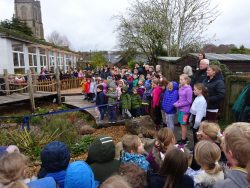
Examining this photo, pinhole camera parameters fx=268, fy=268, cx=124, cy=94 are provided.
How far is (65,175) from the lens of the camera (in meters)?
2.67

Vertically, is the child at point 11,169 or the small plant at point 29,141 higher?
the child at point 11,169

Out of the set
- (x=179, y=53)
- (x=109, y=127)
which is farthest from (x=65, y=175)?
(x=179, y=53)

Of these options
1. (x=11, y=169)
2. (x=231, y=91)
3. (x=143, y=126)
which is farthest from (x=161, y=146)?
(x=231, y=91)

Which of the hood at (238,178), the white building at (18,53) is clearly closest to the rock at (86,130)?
the hood at (238,178)

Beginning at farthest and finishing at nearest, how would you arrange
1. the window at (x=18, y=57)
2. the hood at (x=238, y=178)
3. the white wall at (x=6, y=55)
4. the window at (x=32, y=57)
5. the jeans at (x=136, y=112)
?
the window at (x=32, y=57) < the window at (x=18, y=57) < the white wall at (x=6, y=55) < the jeans at (x=136, y=112) < the hood at (x=238, y=178)

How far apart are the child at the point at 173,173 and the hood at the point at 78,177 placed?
61cm

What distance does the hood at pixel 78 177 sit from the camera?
2.49 m

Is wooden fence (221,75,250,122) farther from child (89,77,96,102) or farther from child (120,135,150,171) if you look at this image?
child (89,77,96,102)

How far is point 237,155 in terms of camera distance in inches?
80.0

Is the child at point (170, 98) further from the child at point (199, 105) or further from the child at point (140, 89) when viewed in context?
the child at point (140, 89)

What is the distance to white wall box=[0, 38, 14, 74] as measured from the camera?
16.2 m

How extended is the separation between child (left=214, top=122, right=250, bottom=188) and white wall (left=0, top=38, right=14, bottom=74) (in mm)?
16345

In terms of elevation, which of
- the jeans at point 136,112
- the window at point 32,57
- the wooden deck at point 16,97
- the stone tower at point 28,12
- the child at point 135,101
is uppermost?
the stone tower at point 28,12

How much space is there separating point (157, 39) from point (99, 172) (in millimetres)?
23518
